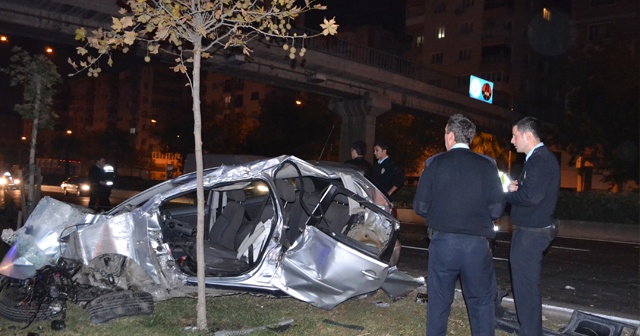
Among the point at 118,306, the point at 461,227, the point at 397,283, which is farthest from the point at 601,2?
the point at 118,306

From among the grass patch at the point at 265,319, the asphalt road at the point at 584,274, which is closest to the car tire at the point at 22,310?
the grass patch at the point at 265,319

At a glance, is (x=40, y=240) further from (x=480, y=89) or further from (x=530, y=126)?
(x=480, y=89)

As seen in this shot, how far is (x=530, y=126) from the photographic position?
4.61m

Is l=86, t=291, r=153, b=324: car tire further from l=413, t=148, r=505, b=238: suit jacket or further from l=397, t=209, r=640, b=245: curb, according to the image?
l=397, t=209, r=640, b=245: curb

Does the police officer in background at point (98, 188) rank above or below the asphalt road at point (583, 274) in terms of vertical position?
above

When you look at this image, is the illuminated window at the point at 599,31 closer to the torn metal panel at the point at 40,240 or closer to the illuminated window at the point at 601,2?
the illuminated window at the point at 601,2

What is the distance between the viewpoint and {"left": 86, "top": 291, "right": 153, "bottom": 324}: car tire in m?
5.14

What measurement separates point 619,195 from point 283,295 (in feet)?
51.3

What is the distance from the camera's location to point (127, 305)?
5.24 m

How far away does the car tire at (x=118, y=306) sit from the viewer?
514 cm

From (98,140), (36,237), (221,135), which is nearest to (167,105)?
(98,140)

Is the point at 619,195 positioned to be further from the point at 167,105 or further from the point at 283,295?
the point at 167,105

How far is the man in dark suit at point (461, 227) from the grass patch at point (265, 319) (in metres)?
1.16

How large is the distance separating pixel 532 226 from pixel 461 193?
0.79 metres
